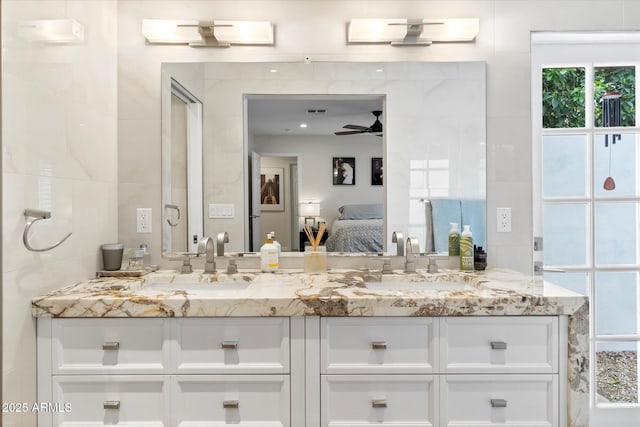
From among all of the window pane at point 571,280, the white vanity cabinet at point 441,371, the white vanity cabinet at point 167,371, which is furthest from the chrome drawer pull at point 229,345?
the window pane at point 571,280

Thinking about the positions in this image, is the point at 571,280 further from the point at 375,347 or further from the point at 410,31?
the point at 410,31

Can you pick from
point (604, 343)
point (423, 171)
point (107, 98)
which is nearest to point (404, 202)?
point (423, 171)

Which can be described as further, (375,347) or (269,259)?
(269,259)

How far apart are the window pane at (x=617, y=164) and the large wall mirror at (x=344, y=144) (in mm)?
587

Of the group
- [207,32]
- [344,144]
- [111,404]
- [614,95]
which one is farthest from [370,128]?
[111,404]

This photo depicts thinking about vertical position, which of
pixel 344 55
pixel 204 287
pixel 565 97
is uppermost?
pixel 344 55

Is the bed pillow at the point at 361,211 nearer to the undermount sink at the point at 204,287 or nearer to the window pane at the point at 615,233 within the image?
the undermount sink at the point at 204,287

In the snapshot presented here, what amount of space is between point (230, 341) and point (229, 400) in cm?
19

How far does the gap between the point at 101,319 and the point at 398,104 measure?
4.80 feet

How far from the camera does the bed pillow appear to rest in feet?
6.80

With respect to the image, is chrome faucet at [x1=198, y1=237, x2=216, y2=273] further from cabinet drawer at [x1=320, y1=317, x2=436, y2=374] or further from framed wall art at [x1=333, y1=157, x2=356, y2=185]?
cabinet drawer at [x1=320, y1=317, x2=436, y2=374]

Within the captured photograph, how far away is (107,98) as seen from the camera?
197 cm

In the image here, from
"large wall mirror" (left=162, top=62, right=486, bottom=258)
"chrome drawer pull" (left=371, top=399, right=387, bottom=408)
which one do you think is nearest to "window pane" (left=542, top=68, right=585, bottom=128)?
"large wall mirror" (left=162, top=62, right=486, bottom=258)

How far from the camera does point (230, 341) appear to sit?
4.84ft
